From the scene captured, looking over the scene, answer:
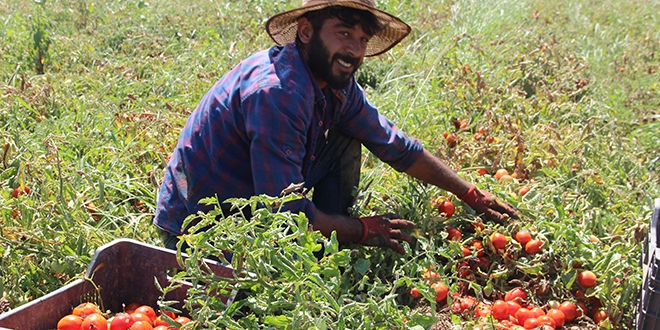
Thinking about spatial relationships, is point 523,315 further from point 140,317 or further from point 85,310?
point 85,310

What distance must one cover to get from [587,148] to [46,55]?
363 centimetres

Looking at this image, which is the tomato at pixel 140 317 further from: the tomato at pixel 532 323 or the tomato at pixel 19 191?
the tomato at pixel 532 323

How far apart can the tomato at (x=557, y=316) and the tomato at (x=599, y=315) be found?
0.16 m

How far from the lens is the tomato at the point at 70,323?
6.45ft

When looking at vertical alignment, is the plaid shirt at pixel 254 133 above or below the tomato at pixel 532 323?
above

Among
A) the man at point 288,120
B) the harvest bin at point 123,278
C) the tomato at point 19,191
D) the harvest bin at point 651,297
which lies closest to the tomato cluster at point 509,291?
the man at point 288,120

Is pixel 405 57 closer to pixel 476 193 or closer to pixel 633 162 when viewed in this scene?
pixel 633 162

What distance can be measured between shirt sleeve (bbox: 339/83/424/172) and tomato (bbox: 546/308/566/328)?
0.82 metres

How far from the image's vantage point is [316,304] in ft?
5.74

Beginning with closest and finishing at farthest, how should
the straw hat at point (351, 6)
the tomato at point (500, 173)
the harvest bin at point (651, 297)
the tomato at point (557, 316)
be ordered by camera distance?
the harvest bin at point (651, 297), the straw hat at point (351, 6), the tomato at point (557, 316), the tomato at point (500, 173)

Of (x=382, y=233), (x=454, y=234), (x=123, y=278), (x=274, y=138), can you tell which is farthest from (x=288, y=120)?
(x=454, y=234)

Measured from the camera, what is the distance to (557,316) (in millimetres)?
2656

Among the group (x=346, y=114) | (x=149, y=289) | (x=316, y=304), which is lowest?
(x=149, y=289)

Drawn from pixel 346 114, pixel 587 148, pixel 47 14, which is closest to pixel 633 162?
pixel 587 148
